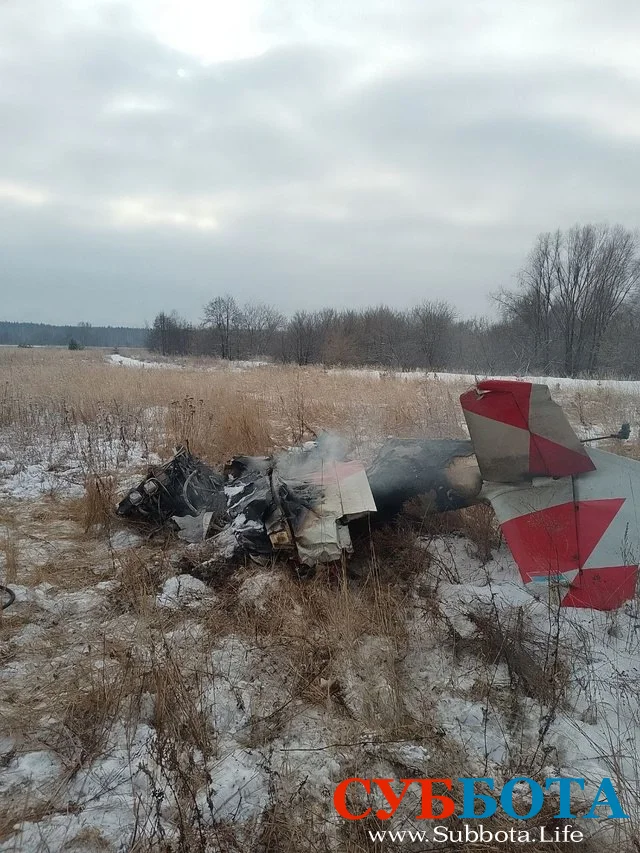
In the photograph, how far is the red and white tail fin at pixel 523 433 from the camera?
3293mm

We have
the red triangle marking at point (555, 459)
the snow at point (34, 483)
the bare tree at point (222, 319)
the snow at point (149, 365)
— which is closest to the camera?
the red triangle marking at point (555, 459)

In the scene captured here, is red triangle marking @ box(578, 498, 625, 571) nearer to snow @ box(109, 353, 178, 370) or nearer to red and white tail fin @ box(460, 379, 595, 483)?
red and white tail fin @ box(460, 379, 595, 483)

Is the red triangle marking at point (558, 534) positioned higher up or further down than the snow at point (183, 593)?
higher up

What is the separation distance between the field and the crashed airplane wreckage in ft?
0.76

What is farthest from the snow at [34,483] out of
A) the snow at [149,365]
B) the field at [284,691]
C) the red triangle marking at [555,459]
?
the snow at [149,365]

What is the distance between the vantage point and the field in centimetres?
169

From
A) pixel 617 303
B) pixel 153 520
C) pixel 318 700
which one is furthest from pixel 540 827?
pixel 617 303

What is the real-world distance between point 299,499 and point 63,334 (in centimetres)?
16083

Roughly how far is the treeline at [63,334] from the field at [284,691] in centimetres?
13090

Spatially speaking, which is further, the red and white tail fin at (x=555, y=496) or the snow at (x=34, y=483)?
the snow at (x=34, y=483)

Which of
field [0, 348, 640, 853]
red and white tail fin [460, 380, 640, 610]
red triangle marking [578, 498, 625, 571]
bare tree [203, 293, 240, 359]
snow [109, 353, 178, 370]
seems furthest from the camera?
bare tree [203, 293, 240, 359]

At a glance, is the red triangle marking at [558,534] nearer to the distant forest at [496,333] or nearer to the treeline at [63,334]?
the distant forest at [496,333]

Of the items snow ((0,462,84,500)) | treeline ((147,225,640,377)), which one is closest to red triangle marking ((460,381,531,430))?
snow ((0,462,84,500))

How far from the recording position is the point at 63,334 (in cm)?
14000
